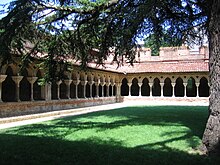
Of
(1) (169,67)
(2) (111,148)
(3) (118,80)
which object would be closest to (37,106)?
(2) (111,148)

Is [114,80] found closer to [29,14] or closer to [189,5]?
[189,5]

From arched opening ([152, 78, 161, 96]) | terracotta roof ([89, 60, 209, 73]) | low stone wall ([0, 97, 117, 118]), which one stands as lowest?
low stone wall ([0, 97, 117, 118])

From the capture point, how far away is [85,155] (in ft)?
19.5

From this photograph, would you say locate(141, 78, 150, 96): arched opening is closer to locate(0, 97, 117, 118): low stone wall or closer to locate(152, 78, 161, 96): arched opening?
locate(152, 78, 161, 96): arched opening

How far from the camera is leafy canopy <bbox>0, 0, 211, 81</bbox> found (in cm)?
771

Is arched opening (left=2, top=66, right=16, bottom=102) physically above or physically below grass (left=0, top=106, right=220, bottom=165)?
above

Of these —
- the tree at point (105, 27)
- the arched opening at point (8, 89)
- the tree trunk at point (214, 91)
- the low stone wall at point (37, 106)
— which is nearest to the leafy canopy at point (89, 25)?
the tree at point (105, 27)

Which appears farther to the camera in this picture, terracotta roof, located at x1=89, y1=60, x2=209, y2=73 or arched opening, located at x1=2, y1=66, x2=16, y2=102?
terracotta roof, located at x1=89, y1=60, x2=209, y2=73

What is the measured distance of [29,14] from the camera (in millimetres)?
7816

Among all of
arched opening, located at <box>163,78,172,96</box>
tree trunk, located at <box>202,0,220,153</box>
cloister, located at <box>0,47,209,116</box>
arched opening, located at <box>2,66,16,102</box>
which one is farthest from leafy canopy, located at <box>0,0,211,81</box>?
arched opening, located at <box>163,78,172,96</box>

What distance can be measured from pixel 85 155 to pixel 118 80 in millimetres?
23689

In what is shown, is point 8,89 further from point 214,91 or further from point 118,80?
point 214,91

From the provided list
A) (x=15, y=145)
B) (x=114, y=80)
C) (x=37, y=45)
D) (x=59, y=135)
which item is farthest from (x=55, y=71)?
(x=114, y=80)

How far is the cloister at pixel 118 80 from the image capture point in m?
19.0
